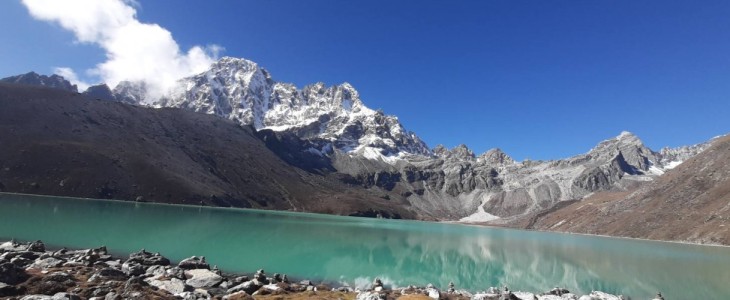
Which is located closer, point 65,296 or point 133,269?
point 65,296

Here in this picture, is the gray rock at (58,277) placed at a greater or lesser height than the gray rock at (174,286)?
greater

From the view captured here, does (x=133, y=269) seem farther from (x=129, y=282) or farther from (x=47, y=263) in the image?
(x=129, y=282)

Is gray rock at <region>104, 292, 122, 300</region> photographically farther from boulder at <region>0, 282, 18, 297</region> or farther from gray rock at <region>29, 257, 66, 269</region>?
gray rock at <region>29, 257, 66, 269</region>

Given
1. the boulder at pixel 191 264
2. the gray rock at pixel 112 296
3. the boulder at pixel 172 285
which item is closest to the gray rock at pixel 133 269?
the boulder at pixel 172 285

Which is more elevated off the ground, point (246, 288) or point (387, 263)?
point (246, 288)

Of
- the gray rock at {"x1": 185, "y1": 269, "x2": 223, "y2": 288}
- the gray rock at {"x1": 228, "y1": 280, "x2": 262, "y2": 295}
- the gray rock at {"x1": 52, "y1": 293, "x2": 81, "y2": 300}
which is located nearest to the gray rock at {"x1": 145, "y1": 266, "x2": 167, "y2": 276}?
the gray rock at {"x1": 185, "y1": 269, "x2": 223, "y2": 288}

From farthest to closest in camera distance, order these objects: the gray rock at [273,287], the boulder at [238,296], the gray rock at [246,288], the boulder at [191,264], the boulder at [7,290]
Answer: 1. the boulder at [191,264]
2. the gray rock at [273,287]
3. the gray rock at [246,288]
4. the boulder at [238,296]
5. the boulder at [7,290]

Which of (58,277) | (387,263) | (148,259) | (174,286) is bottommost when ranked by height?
(387,263)

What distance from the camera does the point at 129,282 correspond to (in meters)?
26.9

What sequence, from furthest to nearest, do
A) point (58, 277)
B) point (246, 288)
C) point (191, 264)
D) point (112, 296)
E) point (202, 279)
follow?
1. point (191, 264)
2. point (202, 279)
3. point (246, 288)
4. point (58, 277)
5. point (112, 296)

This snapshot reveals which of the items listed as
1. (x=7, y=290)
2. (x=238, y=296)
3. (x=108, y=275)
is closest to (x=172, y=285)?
(x=108, y=275)

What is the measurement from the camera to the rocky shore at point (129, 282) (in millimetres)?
25250

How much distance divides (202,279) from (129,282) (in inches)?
384

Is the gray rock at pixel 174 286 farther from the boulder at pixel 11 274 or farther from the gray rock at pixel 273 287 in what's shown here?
the boulder at pixel 11 274
